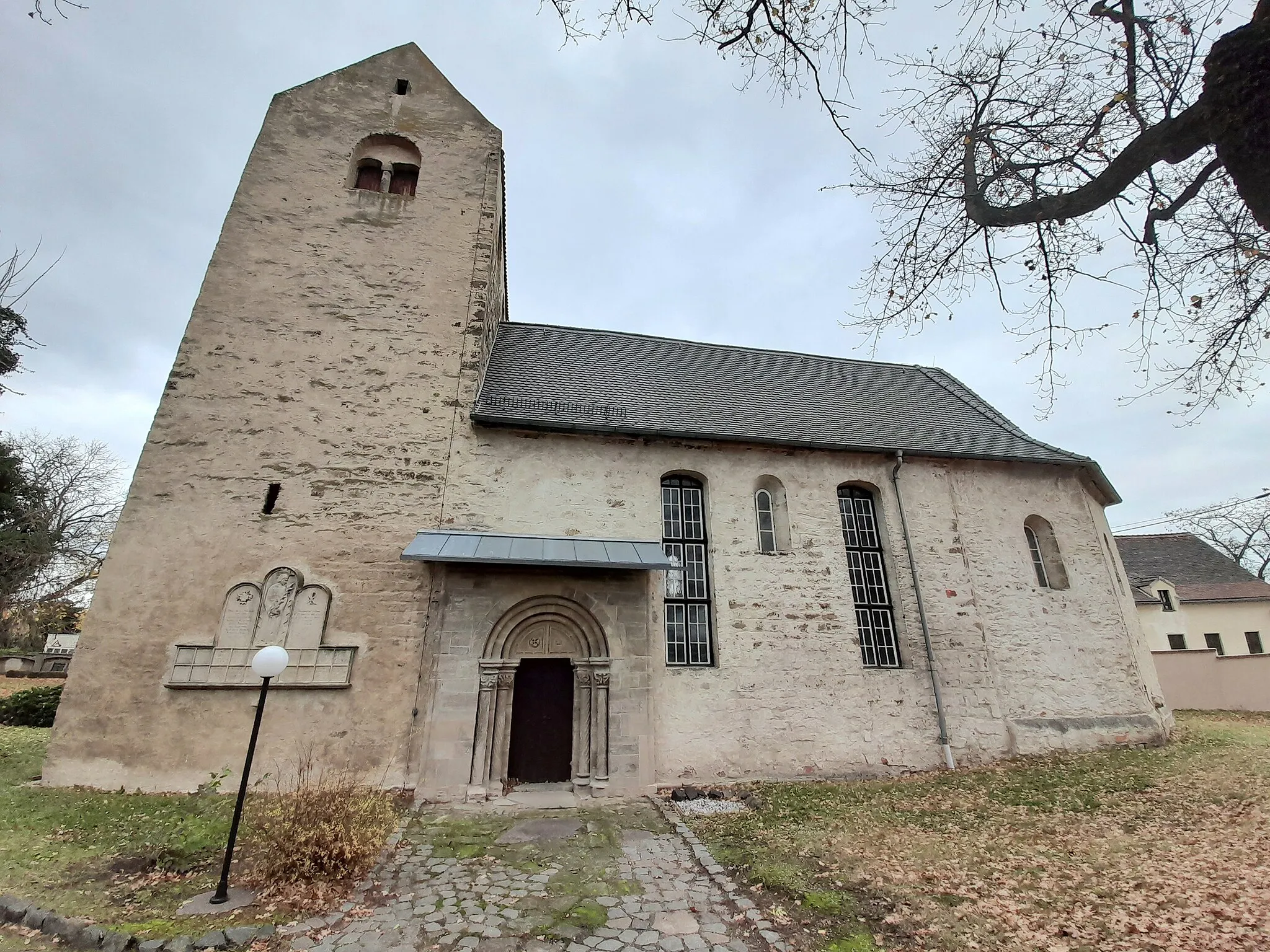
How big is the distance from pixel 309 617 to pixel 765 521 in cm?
720

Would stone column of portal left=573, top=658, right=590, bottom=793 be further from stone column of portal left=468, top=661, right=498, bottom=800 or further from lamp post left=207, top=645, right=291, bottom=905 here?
lamp post left=207, top=645, right=291, bottom=905

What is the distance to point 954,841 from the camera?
571 cm

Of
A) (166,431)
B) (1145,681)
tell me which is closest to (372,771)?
(166,431)

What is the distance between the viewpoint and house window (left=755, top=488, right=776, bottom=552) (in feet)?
32.0

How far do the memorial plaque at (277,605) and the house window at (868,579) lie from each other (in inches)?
339

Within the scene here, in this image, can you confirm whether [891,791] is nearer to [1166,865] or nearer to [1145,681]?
[1166,865]

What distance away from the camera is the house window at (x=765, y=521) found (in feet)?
32.0

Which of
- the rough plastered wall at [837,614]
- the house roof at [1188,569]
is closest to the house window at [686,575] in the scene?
the rough plastered wall at [837,614]

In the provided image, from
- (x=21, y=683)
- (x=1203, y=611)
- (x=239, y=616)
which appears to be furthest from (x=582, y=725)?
(x=1203, y=611)

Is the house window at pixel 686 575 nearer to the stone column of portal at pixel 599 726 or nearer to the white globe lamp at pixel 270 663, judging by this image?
the stone column of portal at pixel 599 726

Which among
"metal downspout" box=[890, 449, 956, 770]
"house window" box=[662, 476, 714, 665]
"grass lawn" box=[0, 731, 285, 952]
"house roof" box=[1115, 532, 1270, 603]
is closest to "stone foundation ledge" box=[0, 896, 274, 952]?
"grass lawn" box=[0, 731, 285, 952]

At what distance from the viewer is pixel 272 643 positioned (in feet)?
24.9

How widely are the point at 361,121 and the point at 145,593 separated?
932 cm

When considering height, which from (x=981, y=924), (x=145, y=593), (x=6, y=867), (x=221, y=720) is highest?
(x=145, y=593)
